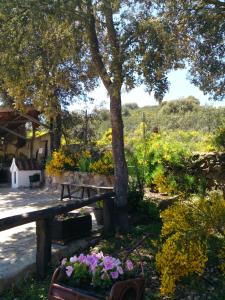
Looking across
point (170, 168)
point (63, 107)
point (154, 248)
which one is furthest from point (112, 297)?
point (63, 107)

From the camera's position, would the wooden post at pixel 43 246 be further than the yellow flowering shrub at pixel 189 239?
Yes

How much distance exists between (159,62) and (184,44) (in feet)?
4.25

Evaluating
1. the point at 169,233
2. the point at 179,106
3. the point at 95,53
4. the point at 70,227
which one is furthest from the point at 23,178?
the point at 179,106

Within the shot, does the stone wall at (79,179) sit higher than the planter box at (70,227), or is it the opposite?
the stone wall at (79,179)

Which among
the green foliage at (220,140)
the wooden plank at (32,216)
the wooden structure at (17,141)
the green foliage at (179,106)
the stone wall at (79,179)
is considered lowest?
the wooden plank at (32,216)

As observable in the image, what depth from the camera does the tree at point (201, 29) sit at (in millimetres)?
5758

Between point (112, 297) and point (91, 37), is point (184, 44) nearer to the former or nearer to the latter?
point (91, 37)

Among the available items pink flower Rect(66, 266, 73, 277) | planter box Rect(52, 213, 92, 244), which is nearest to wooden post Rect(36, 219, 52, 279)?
planter box Rect(52, 213, 92, 244)

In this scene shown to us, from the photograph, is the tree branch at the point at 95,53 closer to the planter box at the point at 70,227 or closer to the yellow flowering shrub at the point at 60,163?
the planter box at the point at 70,227

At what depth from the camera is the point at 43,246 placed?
4.64 m

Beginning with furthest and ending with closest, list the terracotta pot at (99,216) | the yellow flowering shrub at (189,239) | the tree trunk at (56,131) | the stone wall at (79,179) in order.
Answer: the tree trunk at (56,131), the stone wall at (79,179), the terracotta pot at (99,216), the yellow flowering shrub at (189,239)

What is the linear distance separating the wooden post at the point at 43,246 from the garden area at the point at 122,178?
0.01 metres

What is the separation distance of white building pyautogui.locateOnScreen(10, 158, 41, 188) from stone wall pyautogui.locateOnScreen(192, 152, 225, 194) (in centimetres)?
651

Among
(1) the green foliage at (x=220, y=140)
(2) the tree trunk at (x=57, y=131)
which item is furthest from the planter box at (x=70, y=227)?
(2) the tree trunk at (x=57, y=131)
